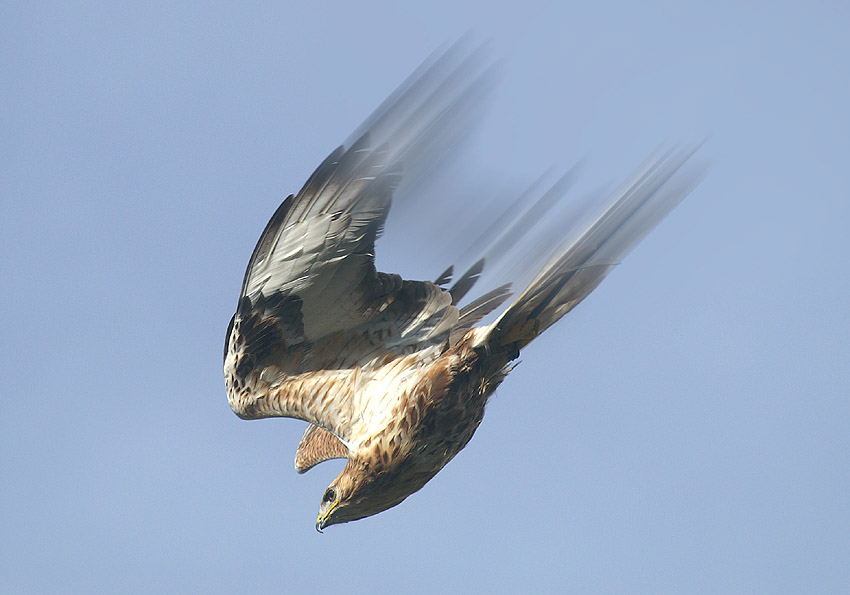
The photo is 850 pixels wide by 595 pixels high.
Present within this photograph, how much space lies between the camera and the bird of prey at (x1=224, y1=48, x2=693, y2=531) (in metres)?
9.12

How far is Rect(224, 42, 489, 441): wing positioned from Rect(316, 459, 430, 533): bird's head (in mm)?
415

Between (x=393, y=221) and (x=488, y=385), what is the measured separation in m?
1.57

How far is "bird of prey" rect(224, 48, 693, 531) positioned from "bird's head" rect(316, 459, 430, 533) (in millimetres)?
14

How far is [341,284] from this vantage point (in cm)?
997

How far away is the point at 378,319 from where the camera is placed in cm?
1039

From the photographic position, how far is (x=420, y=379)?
986cm

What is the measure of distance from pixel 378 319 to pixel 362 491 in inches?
57.2

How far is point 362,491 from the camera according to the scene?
996 centimetres

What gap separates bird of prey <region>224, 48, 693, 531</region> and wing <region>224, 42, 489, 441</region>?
0.01m

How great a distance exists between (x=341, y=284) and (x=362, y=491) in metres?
1.68

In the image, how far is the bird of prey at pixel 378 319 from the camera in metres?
9.12

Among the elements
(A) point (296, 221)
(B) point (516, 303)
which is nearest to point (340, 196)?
(A) point (296, 221)

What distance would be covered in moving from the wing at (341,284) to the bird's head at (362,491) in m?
0.42

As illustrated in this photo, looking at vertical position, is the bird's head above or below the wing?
below
